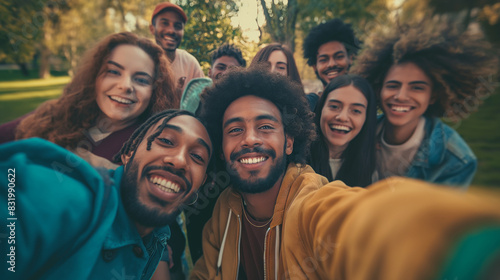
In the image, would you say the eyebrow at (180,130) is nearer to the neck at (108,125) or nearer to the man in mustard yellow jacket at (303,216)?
the man in mustard yellow jacket at (303,216)

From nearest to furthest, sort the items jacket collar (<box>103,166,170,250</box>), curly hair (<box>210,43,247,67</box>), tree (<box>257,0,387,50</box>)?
jacket collar (<box>103,166,170,250</box>) < tree (<box>257,0,387,50</box>) < curly hair (<box>210,43,247,67</box>)

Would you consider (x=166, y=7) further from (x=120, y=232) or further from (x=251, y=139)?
(x=120, y=232)

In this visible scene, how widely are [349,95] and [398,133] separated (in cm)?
101

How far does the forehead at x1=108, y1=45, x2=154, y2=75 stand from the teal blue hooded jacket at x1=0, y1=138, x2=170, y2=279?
155cm

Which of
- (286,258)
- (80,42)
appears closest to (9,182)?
(286,258)

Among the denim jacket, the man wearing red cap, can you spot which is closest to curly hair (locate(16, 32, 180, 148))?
the man wearing red cap

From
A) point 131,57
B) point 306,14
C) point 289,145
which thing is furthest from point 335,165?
point 306,14

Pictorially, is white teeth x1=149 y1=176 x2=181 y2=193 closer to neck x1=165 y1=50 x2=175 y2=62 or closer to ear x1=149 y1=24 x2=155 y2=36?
neck x1=165 y1=50 x2=175 y2=62

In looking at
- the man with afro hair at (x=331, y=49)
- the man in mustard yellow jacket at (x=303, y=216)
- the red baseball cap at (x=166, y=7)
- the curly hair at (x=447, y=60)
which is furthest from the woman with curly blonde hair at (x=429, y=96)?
the red baseball cap at (x=166, y=7)

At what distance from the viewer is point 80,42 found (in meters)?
3.09

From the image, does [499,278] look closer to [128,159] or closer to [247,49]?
[128,159]

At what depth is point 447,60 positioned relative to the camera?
2910mm

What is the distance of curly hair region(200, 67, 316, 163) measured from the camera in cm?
247

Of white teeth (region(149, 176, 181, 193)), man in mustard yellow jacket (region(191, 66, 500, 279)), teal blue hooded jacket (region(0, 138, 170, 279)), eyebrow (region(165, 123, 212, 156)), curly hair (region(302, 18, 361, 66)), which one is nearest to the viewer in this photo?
man in mustard yellow jacket (region(191, 66, 500, 279))
